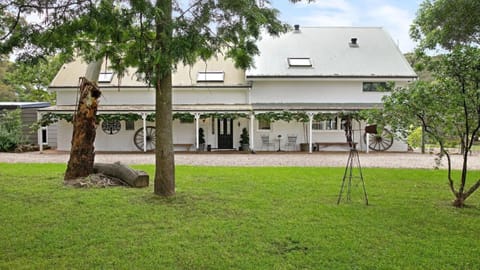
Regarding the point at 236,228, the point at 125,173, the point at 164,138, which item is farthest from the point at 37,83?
the point at 236,228

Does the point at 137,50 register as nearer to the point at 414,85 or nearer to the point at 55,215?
the point at 55,215

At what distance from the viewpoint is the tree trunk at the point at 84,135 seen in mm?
8469

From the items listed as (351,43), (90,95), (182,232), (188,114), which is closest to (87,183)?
(90,95)

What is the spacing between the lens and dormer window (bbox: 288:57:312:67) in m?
19.3

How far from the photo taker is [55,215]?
5469mm

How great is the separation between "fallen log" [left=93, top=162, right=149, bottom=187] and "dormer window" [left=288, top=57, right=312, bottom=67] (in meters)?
12.7

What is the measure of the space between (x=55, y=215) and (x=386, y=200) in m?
5.59

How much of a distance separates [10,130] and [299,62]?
1500cm

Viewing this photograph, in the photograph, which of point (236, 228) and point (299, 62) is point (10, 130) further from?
point (236, 228)

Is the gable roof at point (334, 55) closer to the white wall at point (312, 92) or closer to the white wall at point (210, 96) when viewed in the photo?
the white wall at point (312, 92)

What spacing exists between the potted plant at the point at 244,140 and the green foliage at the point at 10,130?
10949mm

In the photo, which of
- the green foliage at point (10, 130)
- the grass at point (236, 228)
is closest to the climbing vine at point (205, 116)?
the green foliage at point (10, 130)

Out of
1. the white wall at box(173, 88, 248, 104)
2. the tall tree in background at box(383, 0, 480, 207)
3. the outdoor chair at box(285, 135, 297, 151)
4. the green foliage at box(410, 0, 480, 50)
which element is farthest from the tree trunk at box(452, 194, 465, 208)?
the white wall at box(173, 88, 248, 104)

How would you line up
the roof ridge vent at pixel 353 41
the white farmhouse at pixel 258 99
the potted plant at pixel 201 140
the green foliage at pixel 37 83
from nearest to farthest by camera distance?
the potted plant at pixel 201 140
the white farmhouse at pixel 258 99
the roof ridge vent at pixel 353 41
the green foliage at pixel 37 83
